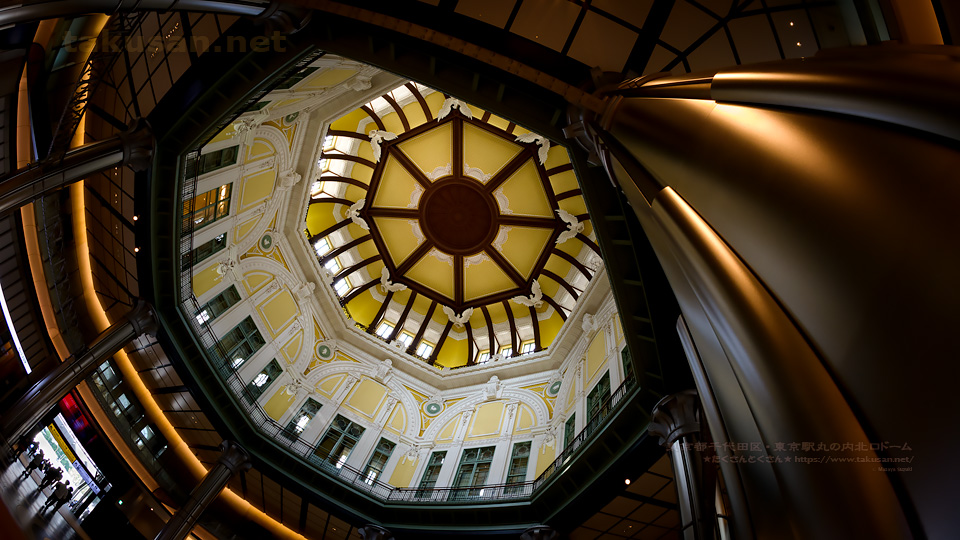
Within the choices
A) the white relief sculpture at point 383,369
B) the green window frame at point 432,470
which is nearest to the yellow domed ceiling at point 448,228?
the white relief sculpture at point 383,369

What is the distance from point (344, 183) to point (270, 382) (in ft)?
41.2

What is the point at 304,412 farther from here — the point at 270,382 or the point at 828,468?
the point at 828,468

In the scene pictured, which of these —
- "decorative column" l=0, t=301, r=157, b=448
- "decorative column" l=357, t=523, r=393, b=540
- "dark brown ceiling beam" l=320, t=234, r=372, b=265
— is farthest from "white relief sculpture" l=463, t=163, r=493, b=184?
"decorative column" l=357, t=523, r=393, b=540

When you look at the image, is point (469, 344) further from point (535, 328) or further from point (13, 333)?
point (13, 333)

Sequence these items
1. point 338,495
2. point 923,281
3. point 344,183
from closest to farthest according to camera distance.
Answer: point 923,281 < point 338,495 < point 344,183

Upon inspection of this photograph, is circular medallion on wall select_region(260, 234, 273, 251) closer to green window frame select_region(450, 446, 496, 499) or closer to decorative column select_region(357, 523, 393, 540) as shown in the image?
decorative column select_region(357, 523, 393, 540)

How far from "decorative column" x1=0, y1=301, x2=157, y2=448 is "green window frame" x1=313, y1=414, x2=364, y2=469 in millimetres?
8639

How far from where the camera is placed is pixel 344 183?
2720cm

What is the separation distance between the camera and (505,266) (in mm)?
28656

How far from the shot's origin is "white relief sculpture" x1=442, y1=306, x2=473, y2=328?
29078 mm

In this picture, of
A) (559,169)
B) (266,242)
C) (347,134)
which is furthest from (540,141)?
(266,242)

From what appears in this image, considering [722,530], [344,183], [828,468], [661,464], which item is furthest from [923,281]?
[344,183]

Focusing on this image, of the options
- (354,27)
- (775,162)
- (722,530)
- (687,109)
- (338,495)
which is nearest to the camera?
(775,162)

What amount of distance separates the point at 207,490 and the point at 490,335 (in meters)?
17.0
